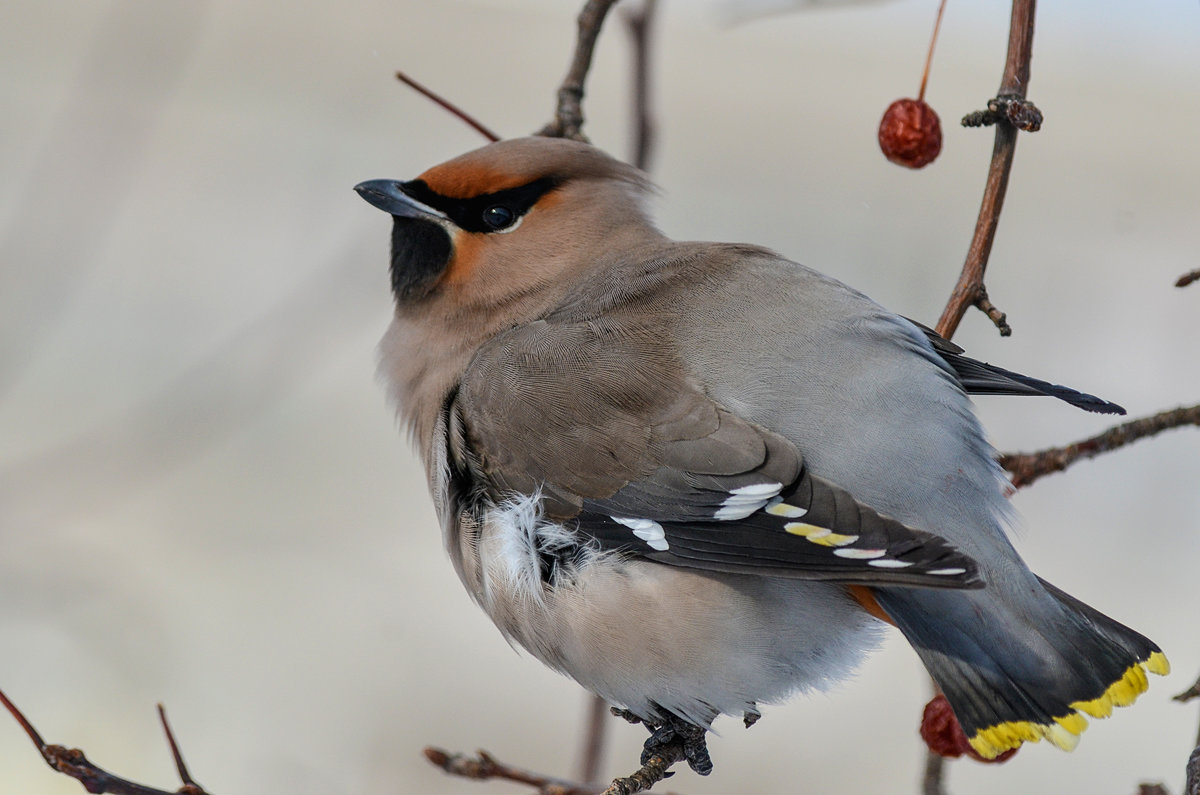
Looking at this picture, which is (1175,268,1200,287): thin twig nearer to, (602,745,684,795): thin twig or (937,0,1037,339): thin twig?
(937,0,1037,339): thin twig

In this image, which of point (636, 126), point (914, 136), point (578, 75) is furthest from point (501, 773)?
point (914, 136)

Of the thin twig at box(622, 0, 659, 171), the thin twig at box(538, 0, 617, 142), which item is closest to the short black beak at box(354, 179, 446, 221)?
the thin twig at box(538, 0, 617, 142)

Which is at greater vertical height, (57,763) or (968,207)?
(968,207)

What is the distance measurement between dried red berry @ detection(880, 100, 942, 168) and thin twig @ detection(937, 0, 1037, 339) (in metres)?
0.55

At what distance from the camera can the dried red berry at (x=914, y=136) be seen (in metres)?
3.02

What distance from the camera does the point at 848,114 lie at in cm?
985

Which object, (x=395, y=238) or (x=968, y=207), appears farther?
(x=968, y=207)

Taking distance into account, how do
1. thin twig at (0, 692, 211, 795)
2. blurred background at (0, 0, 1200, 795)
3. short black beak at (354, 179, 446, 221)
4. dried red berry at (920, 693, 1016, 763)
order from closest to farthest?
thin twig at (0, 692, 211, 795), dried red berry at (920, 693, 1016, 763), short black beak at (354, 179, 446, 221), blurred background at (0, 0, 1200, 795)

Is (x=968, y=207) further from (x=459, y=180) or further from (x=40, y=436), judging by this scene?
(x=459, y=180)

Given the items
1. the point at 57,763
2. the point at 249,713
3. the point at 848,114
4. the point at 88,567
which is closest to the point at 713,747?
the point at 249,713

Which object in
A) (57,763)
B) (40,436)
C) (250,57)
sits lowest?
(40,436)

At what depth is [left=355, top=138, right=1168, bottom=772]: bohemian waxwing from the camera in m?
2.36

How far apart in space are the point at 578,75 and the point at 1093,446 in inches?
47.7

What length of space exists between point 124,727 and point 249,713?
1.64 feet
